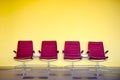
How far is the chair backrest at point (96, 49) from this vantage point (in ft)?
22.2

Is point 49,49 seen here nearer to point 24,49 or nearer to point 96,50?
point 24,49

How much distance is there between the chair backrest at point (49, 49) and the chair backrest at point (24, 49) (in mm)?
419

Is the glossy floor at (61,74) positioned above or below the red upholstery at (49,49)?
below

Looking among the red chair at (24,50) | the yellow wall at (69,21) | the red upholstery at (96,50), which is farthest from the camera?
the yellow wall at (69,21)

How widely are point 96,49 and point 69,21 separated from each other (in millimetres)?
1436

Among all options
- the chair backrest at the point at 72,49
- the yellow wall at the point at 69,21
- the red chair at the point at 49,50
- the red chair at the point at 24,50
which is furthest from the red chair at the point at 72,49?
the red chair at the point at 24,50

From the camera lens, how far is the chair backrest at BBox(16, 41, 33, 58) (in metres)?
6.93

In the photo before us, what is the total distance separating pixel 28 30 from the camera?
7516 millimetres

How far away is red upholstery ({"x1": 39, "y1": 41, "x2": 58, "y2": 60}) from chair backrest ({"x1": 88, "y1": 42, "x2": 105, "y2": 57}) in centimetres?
116

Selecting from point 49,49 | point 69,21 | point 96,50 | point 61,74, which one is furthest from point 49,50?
point 96,50

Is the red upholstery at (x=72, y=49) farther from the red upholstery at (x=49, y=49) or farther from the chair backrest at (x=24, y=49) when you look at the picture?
the chair backrest at (x=24, y=49)

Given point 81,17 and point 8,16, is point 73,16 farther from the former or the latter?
point 8,16

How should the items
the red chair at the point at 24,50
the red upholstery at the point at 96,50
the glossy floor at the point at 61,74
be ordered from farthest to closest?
the red chair at the point at 24,50 < the red upholstery at the point at 96,50 < the glossy floor at the point at 61,74

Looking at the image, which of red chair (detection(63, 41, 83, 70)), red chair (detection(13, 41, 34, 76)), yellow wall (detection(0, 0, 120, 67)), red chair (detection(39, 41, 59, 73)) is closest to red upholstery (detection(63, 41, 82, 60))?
red chair (detection(63, 41, 83, 70))
